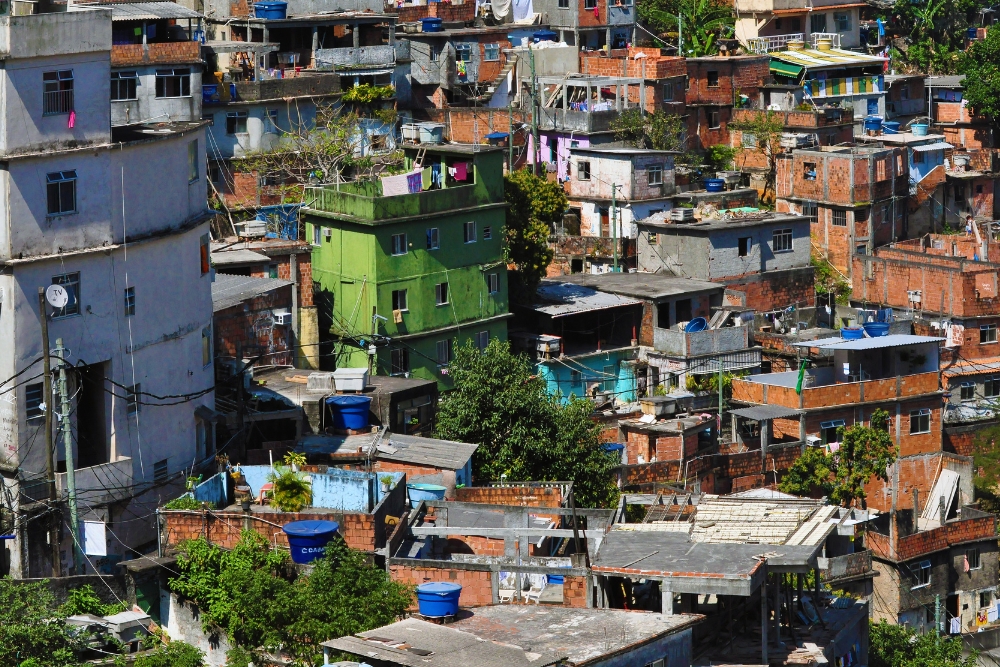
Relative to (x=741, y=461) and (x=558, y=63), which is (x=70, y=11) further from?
(x=558, y=63)

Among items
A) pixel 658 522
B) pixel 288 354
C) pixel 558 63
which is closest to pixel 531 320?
pixel 288 354

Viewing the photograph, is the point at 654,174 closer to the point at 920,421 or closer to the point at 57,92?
the point at 920,421

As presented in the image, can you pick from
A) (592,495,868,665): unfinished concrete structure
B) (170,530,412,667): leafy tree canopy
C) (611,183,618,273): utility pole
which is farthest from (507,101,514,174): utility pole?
(170,530,412,667): leafy tree canopy

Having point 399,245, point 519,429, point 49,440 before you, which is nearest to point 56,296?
point 49,440

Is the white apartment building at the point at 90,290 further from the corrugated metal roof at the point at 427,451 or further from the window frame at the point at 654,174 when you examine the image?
the window frame at the point at 654,174

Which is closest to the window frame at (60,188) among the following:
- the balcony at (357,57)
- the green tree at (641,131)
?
the balcony at (357,57)

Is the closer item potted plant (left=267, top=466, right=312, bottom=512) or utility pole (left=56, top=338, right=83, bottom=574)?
potted plant (left=267, top=466, right=312, bottom=512)

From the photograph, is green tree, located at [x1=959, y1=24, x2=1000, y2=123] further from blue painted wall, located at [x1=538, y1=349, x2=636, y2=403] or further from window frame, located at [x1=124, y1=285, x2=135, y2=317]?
window frame, located at [x1=124, y1=285, x2=135, y2=317]
